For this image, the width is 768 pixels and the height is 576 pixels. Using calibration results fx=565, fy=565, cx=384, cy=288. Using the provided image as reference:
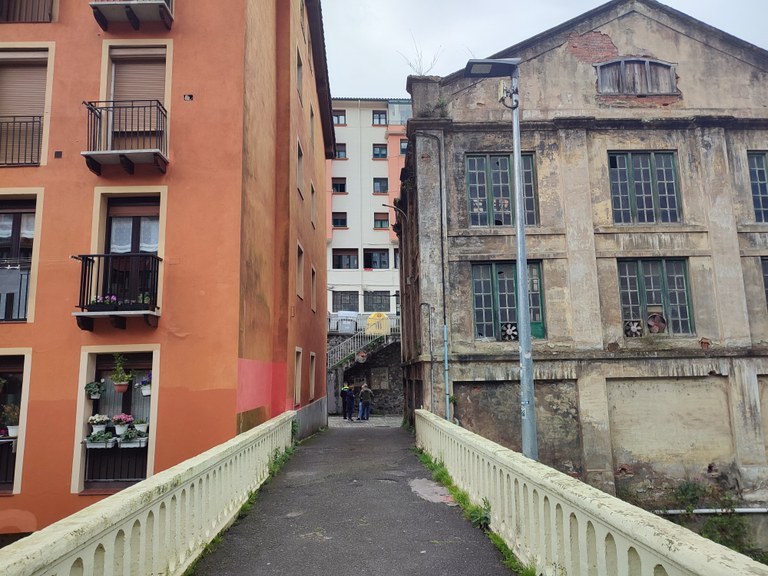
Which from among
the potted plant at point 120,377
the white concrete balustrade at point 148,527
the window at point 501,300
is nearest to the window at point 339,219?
the window at point 501,300

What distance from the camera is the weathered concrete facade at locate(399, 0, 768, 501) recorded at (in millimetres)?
14438

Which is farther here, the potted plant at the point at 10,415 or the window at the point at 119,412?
the potted plant at the point at 10,415

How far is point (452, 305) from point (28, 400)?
378 inches

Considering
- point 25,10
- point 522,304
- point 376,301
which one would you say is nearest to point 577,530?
point 522,304

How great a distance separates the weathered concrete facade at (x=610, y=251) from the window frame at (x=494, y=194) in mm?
86

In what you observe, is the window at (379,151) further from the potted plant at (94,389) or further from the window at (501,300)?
the potted plant at (94,389)

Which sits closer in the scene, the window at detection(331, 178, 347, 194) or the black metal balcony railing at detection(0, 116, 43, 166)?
the black metal balcony railing at detection(0, 116, 43, 166)

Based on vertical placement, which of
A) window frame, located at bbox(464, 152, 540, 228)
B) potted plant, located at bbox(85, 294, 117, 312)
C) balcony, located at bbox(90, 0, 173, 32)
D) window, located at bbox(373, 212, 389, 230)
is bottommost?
potted plant, located at bbox(85, 294, 117, 312)

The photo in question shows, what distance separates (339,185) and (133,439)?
35141mm

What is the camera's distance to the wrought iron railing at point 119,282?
10.6m

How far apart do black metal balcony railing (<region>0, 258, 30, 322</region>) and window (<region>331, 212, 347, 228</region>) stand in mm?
32288

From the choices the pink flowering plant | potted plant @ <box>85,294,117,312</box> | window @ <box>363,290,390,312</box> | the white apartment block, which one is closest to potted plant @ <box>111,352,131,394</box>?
the pink flowering plant

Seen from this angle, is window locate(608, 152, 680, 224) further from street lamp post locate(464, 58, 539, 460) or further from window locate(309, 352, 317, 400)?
window locate(309, 352, 317, 400)

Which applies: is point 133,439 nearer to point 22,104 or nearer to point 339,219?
point 22,104
